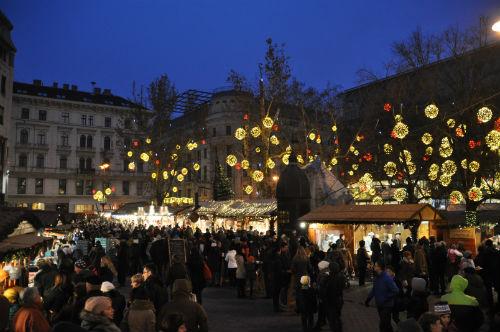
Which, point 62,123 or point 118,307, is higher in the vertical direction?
point 62,123

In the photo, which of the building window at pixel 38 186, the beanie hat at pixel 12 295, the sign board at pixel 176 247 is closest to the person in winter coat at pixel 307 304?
the sign board at pixel 176 247

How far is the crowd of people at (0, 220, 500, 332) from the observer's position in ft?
19.4

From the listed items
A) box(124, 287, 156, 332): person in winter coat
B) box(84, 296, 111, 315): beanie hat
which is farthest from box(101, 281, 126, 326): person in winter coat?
box(84, 296, 111, 315): beanie hat

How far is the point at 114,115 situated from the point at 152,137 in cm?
3023

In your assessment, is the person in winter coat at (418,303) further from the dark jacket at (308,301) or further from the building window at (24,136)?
the building window at (24,136)

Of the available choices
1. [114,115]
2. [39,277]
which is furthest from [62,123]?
[39,277]

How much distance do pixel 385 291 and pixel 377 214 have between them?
947cm

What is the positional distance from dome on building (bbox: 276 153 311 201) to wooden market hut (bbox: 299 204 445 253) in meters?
2.93

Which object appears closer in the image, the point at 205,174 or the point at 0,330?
the point at 0,330

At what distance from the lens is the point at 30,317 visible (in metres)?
5.79

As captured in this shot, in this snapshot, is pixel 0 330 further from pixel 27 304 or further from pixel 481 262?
pixel 481 262

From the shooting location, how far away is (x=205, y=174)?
71.5 meters

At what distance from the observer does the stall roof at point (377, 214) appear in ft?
56.8

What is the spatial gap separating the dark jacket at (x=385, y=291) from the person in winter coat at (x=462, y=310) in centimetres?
187
